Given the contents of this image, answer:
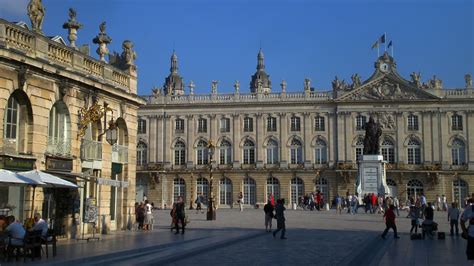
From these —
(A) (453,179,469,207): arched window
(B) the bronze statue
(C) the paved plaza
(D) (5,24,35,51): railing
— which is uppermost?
(D) (5,24,35,51): railing

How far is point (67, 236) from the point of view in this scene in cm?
2011

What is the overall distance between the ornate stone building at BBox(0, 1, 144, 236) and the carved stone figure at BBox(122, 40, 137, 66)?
4cm

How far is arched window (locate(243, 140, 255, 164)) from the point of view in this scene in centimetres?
7125

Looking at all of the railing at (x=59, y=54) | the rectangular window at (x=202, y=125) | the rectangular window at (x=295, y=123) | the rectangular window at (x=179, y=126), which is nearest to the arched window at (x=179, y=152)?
the rectangular window at (x=179, y=126)

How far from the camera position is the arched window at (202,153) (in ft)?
236

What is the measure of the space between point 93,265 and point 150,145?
60098mm

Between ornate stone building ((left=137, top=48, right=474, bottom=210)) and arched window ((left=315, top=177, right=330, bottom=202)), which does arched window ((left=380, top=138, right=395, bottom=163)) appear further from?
arched window ((left=315, top=177, right=330, bottom=202))

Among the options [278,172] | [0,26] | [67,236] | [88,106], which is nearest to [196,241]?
[67,236]

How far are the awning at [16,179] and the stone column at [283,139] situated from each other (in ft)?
182

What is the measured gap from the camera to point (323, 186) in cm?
6919

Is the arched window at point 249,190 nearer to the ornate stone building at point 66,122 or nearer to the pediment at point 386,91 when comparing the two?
the pediment at point 386,91

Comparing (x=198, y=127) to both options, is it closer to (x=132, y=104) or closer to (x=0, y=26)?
(x=132, y=104)

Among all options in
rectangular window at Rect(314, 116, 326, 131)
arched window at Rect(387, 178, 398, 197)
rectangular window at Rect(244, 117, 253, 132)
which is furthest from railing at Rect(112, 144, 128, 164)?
arched window at Rect(387, 178, 398, 197)

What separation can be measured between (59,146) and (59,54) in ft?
9.91
